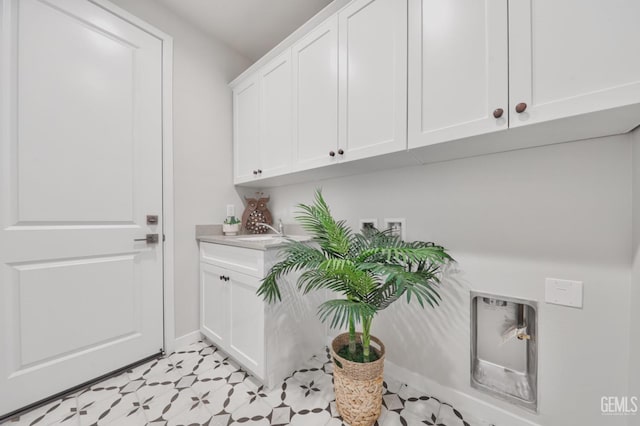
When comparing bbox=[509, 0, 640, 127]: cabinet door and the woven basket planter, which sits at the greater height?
bbox=[509, 0, 640, 127]: cabinet door

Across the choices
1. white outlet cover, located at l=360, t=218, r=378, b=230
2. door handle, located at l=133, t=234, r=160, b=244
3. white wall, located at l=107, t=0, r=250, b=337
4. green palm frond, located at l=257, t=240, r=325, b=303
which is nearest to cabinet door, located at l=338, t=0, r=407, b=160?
white outlet cover, located at l=360, t=218, r=378, b=230

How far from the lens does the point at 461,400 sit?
1228 mm

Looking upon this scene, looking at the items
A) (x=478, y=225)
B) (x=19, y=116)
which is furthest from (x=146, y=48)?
(x=478, y=225)

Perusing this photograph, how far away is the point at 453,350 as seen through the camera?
1.27m

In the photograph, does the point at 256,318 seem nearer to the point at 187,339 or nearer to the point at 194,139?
the point at 187,339

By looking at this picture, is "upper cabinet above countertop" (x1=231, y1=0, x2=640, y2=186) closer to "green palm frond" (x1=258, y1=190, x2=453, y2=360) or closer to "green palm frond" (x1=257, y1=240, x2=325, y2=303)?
"green palm frond" (x1=258, y1=190, x2=453, y2=360)

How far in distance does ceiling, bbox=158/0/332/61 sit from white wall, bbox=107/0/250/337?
0.34 ft

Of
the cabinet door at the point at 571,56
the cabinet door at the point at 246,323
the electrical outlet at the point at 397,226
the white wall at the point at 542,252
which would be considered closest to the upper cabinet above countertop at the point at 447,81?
the cabinet door at the point at 571,56

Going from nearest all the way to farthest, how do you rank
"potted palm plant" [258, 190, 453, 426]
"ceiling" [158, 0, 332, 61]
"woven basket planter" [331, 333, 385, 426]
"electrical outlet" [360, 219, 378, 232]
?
"potted palm plant" [258, 190, 453, 426] < "woven basket planter" [331, 333, 385, 426] < "electrical outlet" [360, 219, 378, 232] < "ceiling" [158, 0, 332, 61]

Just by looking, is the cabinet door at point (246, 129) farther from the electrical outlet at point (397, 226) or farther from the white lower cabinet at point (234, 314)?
the electrical outlet at point (397, 226)

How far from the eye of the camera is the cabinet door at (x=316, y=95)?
1.37 meters

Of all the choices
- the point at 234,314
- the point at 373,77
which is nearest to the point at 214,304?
the point at 234,314

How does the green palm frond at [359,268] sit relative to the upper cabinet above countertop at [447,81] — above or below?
below

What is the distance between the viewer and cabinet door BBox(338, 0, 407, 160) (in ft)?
3.67
